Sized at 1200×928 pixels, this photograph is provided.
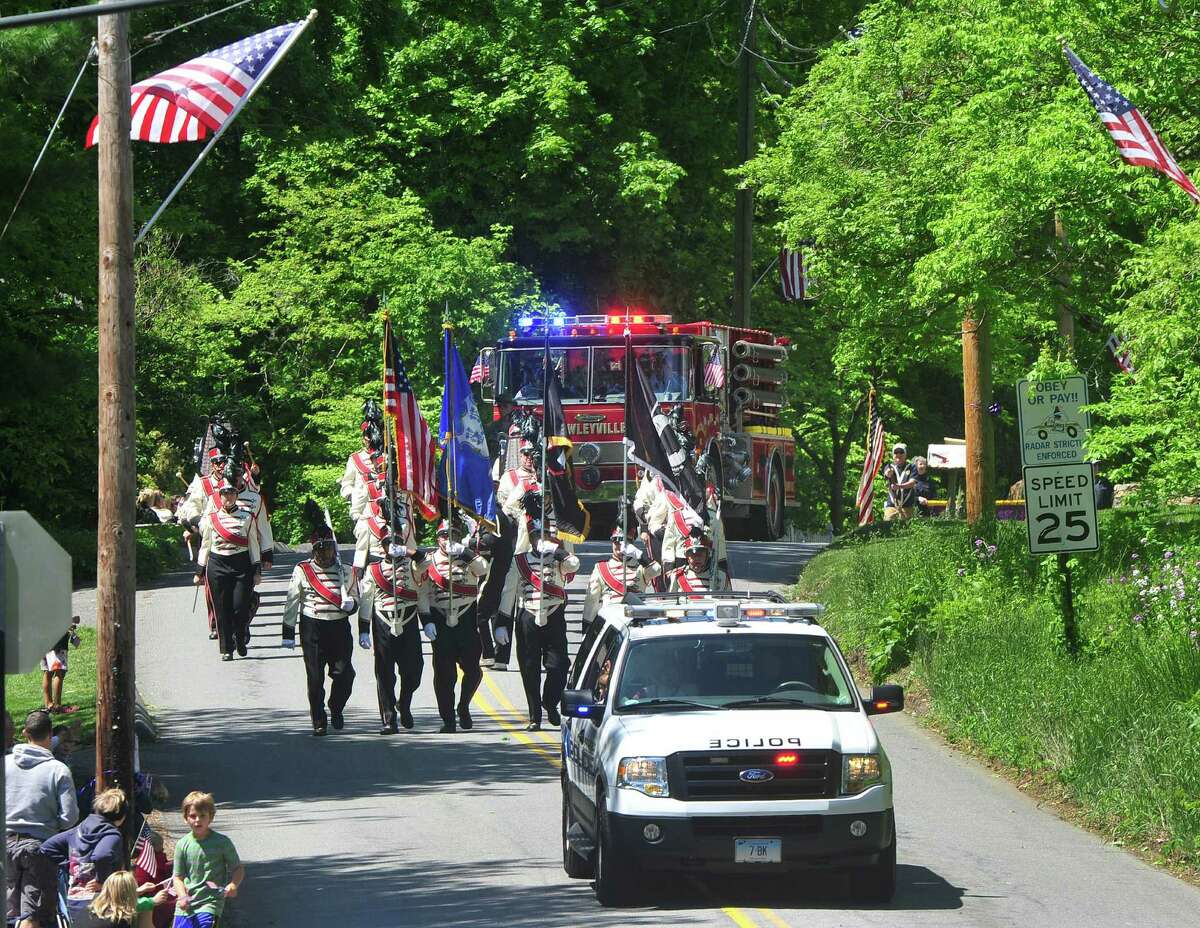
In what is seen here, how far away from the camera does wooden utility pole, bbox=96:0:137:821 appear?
12.8 meters

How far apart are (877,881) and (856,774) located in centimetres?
78

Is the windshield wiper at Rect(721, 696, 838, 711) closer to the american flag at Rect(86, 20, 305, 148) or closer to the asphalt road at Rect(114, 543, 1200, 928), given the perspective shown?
the asphalt road at Rect(114, 543, 1200, 928)

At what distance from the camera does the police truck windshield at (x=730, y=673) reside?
38.5 ft

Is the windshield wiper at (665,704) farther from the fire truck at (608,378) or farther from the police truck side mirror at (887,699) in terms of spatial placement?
the fire truck at (608,378)

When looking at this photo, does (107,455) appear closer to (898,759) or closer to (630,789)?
(630,789)

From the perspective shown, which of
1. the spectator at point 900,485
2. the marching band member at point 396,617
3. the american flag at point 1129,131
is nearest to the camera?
the american flag at point 1129,131

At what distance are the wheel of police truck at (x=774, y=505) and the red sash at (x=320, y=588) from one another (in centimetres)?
1518

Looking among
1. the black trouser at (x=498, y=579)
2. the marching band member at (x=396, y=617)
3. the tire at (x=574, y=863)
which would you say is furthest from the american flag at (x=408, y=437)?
the tire at (x=574, y=863)

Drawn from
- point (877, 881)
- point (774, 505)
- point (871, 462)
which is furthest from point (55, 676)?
point (871, 462)

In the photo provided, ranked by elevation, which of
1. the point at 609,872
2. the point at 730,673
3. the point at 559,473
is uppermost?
the point at 559,473

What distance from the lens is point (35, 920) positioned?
34.6 ft

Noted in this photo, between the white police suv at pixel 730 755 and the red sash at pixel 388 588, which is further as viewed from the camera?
the red sash at pixel 388 588

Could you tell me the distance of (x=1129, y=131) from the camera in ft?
53.6

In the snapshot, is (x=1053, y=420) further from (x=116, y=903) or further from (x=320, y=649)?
(x=116, y=903)
